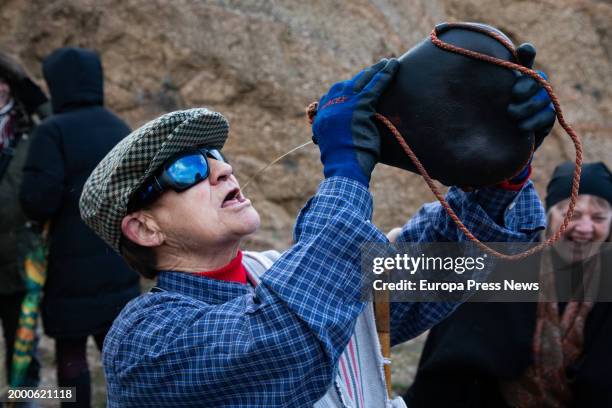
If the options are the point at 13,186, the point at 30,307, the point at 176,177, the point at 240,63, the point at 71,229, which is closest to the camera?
the point at 176,177

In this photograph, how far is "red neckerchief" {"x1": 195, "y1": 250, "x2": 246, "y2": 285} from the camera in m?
1.78

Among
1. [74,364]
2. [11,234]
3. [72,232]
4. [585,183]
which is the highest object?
[585,183]

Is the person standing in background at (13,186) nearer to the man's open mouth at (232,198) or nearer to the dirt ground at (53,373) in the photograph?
the dirt ground at (53,373)

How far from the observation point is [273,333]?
149 cm

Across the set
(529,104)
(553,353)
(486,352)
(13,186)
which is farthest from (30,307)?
(529,104)

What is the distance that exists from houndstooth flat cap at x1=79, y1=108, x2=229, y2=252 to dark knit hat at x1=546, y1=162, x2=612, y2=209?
2.08m

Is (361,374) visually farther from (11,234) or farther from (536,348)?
(11,234)

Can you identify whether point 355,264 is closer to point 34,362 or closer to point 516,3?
point 34,362

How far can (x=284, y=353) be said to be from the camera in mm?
1484

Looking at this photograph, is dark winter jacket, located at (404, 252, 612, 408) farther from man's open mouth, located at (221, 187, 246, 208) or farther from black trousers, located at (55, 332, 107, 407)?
man's open mouth, located at (221, 187, 246, 208)

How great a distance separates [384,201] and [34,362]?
2.79 meters

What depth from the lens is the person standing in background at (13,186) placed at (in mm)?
3832

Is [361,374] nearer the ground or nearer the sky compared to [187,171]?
nearer the ground

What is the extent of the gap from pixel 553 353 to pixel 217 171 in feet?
5.91
